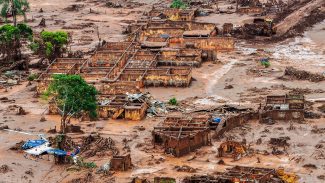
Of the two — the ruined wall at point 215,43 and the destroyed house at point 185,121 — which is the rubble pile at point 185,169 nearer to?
the destroyed house at point 185,121

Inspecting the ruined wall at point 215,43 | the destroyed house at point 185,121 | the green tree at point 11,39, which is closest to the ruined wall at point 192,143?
the destroyed house at point 185,121

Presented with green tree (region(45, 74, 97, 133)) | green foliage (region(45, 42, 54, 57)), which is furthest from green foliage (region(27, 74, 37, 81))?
green tree (region(45, 74, 97, 133))

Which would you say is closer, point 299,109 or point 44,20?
point 299,109

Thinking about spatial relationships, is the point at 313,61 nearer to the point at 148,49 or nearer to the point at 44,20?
the point at 148,49

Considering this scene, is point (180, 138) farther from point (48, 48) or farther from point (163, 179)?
point (48, 48)

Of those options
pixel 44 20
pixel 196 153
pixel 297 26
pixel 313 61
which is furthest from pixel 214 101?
pixel 44 20
